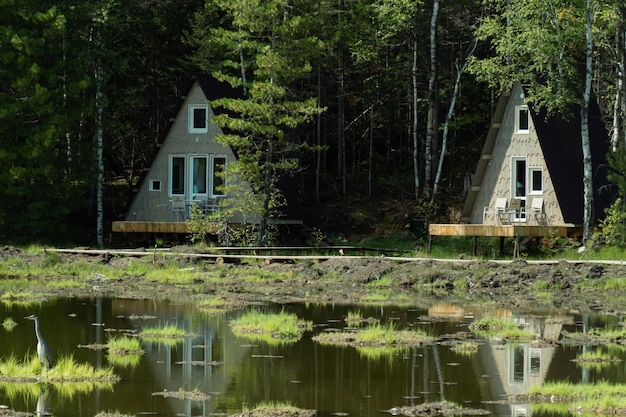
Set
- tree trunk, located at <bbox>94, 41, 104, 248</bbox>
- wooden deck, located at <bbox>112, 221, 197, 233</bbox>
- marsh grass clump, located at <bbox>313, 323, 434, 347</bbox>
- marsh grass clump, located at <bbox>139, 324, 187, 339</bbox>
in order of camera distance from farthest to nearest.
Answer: tree trunk, located at <bbox>94, 41, 104, 248</bbox>, wooden deck, located at <bbox>112, 221, 197, 233</bbox>, marsh grass clump, located at <bbox>139, 324, 187, 339</bbox>, marsh grass clump, located at <bbox>313, 323, 434, 347</bbox>

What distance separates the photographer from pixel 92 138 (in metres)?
50.7

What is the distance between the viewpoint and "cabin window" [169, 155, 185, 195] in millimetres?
47656

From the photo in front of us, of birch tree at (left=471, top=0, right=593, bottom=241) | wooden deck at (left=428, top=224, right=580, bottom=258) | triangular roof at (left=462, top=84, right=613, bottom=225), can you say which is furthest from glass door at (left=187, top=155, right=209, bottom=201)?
birch tree at (left=471, top=0, right=593, bottom=241)

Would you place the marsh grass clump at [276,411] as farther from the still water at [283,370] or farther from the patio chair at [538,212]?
the patio chair at [538,212]

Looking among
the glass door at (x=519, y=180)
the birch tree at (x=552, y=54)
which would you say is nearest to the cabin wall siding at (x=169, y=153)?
the glass door at (x=519, y=180)

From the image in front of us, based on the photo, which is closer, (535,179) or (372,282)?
(372,282)

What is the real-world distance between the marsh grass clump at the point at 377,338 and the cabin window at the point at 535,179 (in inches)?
832

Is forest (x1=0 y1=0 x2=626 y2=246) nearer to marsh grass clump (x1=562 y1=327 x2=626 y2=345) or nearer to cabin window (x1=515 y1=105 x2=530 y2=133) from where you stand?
cabin window (x1=515 y1=105 x2=530 y2=133)

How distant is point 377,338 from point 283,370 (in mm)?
3604

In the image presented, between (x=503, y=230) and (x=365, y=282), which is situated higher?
(x=503, y=230)

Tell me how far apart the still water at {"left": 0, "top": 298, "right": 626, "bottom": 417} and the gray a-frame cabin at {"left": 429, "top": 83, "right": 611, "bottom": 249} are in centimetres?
1545

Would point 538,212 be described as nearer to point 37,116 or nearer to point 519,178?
point 519,178

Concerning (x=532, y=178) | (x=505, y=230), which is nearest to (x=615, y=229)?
(x=505, y=230)

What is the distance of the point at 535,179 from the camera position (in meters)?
43.9
